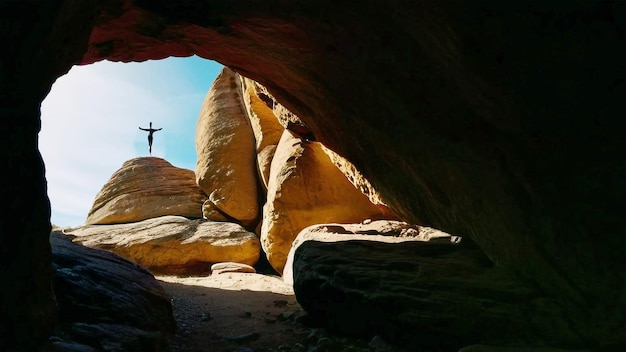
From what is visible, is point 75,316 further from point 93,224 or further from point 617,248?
point 93,224

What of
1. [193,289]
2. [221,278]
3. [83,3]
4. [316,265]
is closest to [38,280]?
[83,3]

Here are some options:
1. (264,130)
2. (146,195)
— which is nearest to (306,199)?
(264,130)

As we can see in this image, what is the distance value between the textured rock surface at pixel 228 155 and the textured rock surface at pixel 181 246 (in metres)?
1.39

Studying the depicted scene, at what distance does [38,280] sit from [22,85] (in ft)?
4.50

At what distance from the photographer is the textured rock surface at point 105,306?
3.90 meters

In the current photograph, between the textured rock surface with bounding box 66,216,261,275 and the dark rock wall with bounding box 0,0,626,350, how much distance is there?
10377mm

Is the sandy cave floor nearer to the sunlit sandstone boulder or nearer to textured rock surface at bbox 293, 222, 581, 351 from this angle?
textured rock surface at bbox 293, 222, 581, 351

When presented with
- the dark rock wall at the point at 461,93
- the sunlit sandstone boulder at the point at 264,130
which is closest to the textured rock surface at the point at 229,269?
the sunlit sandstone boulder at the point at 264,130

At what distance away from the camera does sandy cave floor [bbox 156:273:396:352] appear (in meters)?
5.11

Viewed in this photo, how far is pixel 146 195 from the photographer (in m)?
19.5

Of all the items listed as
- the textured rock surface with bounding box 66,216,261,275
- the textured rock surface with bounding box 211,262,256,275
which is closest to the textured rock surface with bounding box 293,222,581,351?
the textured rock surface with bounding box 211,262,256,275

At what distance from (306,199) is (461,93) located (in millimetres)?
8422

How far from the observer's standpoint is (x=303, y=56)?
5496 mm

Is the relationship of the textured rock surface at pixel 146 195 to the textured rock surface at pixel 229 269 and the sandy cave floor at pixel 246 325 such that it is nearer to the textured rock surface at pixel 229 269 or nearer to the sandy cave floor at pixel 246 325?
the textured rock surface at pixel 229 269
